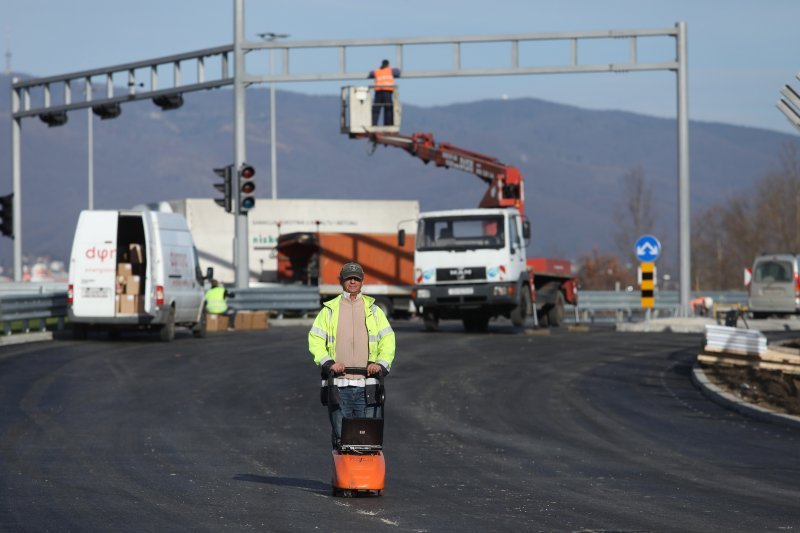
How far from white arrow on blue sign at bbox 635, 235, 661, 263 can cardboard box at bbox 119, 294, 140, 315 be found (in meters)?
12.0

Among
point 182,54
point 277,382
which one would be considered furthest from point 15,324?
point 277,382

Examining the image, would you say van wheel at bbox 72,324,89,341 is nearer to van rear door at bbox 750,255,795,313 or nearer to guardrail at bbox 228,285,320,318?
guardrail at bbox 228,285,320,318

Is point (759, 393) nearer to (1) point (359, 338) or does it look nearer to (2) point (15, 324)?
(1) point (359, 338)

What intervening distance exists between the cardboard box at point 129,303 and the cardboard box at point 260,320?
728 centimetres

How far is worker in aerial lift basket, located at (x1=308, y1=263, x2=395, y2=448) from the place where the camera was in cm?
1036

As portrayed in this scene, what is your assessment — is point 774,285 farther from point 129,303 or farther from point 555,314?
point 129,303

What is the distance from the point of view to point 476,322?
3362 centimetres

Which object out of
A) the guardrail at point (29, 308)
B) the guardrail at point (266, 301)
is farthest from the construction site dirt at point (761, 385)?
the guardrail at point (266, 301)

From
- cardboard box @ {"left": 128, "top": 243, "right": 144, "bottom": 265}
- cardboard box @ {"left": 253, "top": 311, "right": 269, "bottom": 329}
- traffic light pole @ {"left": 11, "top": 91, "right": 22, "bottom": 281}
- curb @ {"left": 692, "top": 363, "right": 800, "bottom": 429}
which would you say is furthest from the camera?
traffic light pole @ {"left": 11, "top": 91, "right": 22, "bottom": 281}

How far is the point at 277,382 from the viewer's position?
19.9 metres

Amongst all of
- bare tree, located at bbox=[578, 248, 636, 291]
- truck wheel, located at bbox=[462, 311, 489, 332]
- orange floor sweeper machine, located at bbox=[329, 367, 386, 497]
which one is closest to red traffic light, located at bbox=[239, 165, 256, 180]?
truck wheel, located at bbox=[462, 311, 489, 332]

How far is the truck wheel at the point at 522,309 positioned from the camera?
31.9 m

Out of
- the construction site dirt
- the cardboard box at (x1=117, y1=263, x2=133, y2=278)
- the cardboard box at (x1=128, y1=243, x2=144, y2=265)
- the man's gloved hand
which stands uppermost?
the cardboard box at (x1=128, y1=243, x2=144, y2=265)

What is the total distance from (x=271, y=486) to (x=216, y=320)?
75.8 feet
